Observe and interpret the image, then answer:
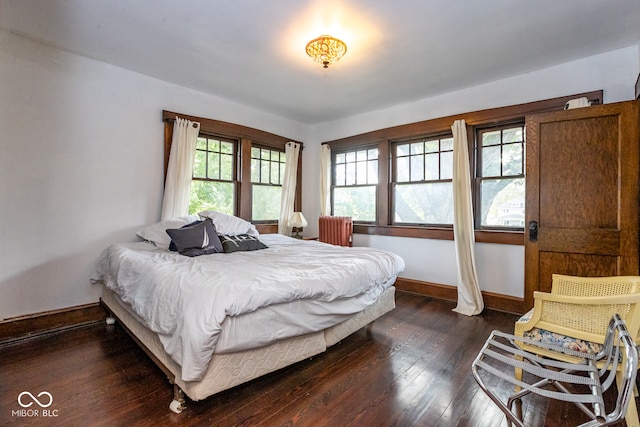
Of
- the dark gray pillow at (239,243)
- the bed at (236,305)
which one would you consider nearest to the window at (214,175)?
the dark gray pillow at (239,243)

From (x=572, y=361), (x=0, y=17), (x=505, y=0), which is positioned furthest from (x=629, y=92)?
(x=0, y=17)

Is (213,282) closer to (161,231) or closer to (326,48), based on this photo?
(161,231)

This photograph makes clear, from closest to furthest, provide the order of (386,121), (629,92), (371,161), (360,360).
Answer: (360,360) < (629,92) < (386,121) < (371,161)

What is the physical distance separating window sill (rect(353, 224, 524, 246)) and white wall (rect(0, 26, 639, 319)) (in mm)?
110

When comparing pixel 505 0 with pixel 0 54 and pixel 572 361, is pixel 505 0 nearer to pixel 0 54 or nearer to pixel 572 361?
pixel 572 361

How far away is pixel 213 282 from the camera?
169cm

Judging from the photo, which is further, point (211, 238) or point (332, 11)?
point (211, 238)

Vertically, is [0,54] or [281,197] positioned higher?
[0,54]

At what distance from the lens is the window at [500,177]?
3338mm

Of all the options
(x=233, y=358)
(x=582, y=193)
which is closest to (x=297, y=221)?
(x=233, y=358)

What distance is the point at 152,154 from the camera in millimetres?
3389

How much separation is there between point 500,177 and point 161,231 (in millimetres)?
3790

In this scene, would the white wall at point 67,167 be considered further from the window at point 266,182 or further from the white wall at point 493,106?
the white wall at point 493,106

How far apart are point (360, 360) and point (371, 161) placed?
3.09 metres
